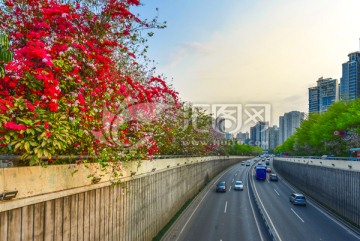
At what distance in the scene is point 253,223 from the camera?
22500 mm

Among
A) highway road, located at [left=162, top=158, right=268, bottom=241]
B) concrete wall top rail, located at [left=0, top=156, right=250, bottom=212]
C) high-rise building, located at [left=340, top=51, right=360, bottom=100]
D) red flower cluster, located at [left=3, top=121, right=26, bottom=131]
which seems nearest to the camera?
red flower cluster, located at [left=3, top=121, right=26, bottom=131]

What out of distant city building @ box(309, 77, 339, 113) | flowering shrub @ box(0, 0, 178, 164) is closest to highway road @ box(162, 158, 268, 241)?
flowering shrub @ box(0, 0, 178, 164)

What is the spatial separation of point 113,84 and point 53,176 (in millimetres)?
3494

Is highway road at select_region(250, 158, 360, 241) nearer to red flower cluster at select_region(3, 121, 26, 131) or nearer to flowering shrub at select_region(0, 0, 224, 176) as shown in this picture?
flowering shrub at select_region(0, 0, 224, 176)

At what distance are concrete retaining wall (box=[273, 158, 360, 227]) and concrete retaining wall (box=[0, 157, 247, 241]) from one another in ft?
51.9

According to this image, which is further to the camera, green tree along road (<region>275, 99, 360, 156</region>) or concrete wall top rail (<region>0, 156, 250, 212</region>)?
green tree along road (<region>275, 99, 360, 156</region>)

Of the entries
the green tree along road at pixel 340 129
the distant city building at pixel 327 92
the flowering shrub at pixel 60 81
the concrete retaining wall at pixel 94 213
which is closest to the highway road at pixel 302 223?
the concrete retaining wall at pixel 94 213

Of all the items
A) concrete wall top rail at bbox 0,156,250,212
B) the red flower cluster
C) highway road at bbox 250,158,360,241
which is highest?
the red flower cluster

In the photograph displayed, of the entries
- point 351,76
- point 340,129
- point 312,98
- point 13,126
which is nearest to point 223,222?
point 13,126

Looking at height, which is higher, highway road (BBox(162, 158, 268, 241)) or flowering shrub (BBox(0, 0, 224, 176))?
flowering shrub (BBox(0, 0, 224, 176))

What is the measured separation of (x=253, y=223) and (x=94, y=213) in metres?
17.4

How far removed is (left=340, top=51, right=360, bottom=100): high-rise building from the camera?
416 feet

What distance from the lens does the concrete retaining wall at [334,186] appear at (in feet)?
69.9

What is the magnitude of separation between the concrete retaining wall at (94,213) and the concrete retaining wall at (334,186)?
51.9ft
